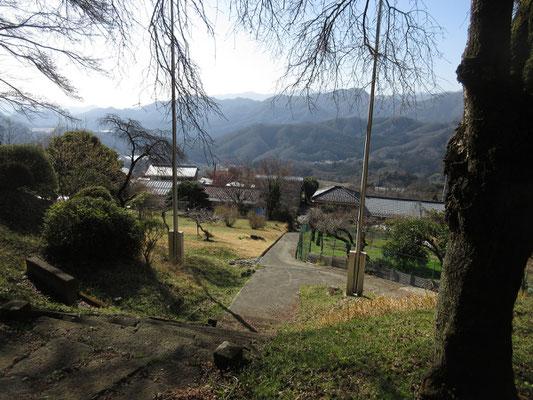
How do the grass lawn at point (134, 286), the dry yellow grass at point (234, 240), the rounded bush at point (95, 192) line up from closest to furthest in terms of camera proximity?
the grass lawn at point (134, 286) < the rounded bush at point (95, 192) < the dry yellow grass at point (234, 240)

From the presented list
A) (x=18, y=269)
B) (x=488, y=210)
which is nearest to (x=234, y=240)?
(x=18, y=269)

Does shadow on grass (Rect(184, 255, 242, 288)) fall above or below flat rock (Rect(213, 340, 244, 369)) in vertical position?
below

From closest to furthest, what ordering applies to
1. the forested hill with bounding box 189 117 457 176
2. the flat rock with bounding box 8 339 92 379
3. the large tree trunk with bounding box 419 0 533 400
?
the large tree trunk with bounding box 419 0 533 400 < the flat rock with bounding box 8 339 92 379 < the forested hill with bounding box 189 117 457 176

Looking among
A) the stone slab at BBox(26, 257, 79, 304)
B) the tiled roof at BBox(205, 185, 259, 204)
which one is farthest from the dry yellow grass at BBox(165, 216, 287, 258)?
the stone slab at BBox(26, 257, 79, 304)

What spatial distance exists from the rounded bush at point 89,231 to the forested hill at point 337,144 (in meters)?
78.7

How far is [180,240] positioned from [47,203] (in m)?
4.59

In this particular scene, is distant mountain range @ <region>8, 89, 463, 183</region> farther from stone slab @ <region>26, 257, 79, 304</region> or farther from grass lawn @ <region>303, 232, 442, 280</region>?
grass lawn @ <region>303, 232, 442, 280</region>

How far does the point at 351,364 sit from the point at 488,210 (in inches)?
82.9

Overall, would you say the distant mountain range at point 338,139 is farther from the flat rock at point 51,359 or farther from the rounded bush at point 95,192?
the rounded bush at point 95,192

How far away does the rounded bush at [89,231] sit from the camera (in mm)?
7793

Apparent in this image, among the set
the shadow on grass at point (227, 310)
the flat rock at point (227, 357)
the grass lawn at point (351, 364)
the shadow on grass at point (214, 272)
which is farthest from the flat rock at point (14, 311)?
the shadow on grass at point (214, 272)

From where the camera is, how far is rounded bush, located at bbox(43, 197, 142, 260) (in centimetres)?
779

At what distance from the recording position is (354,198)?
37062 mm

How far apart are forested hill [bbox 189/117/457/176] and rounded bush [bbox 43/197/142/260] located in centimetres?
7873
